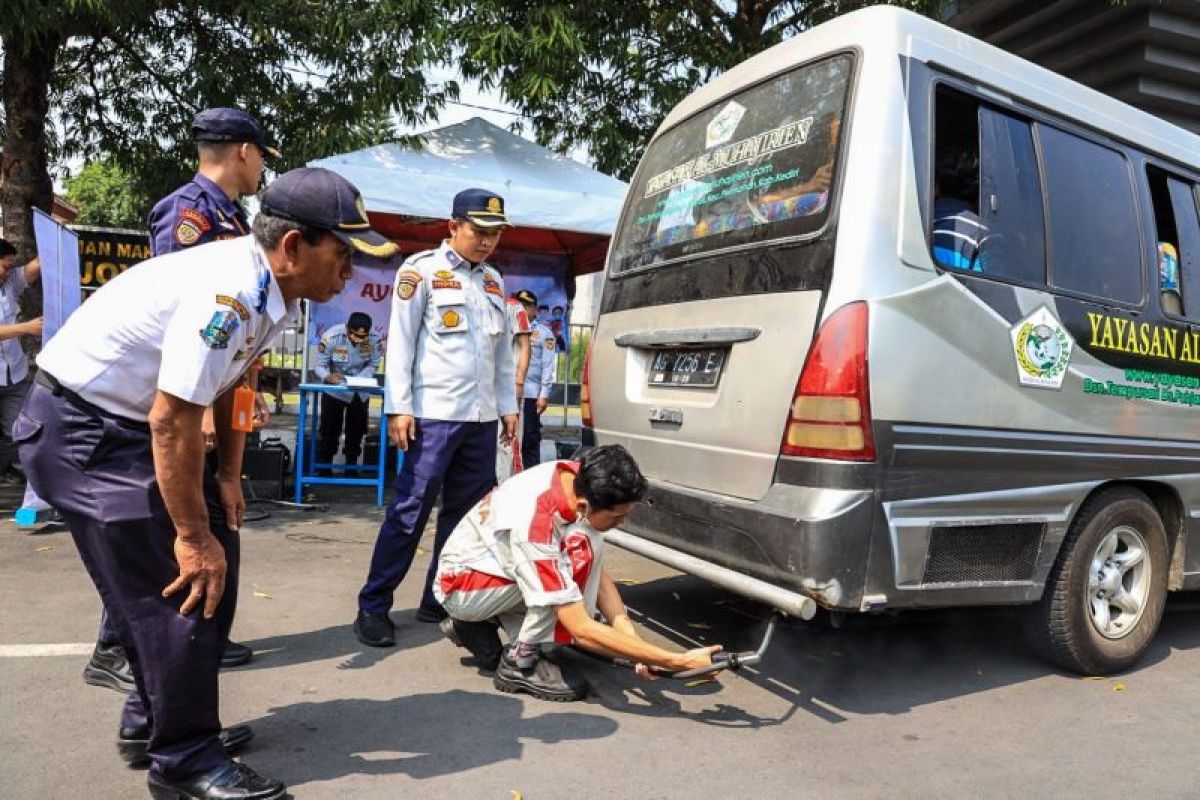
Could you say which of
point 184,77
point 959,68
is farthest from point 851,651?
point 184,77

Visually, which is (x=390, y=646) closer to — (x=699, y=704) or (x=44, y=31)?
(x=699, y=704)

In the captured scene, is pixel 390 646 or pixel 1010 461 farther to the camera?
pixel 390 646

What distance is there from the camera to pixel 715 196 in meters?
3.42

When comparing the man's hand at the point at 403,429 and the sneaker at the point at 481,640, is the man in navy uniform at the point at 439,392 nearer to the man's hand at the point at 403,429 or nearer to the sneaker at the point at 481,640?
the man's hand at the point at 403,429

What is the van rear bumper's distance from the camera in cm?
270

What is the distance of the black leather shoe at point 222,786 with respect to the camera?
2117mm

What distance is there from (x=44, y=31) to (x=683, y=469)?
515 centimetres

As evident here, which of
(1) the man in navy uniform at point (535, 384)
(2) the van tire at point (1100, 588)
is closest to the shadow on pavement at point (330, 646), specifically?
(2) the van tire at point (1100, 588)

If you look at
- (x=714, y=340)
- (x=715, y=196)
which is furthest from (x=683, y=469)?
(x=715, y=196)

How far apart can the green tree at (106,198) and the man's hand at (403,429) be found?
6513mm

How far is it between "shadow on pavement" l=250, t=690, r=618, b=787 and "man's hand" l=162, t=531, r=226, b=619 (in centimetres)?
63

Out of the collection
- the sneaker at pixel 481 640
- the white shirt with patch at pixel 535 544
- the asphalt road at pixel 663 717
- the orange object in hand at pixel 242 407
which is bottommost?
the asphalt road at pixel 663 717

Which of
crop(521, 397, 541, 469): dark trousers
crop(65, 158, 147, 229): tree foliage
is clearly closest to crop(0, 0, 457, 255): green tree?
crop(65, 158, 147, 229): tree foliage

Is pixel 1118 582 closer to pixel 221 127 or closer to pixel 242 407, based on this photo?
pixel 242 407
